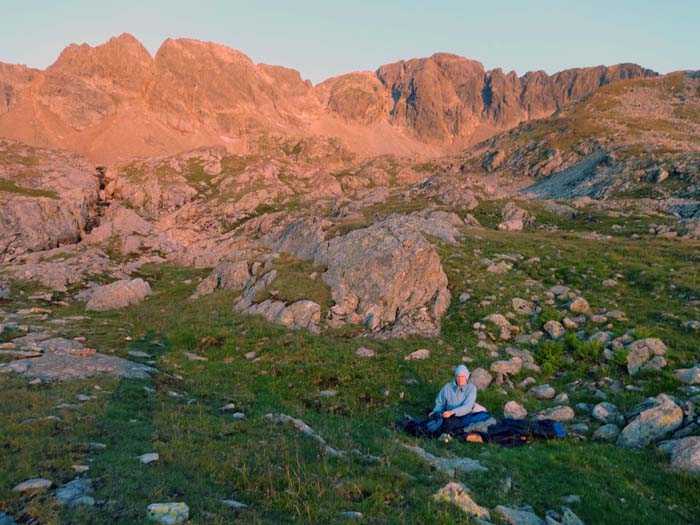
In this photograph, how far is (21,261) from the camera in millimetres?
66562

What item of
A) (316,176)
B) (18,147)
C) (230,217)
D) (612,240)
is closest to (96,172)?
(18,147)

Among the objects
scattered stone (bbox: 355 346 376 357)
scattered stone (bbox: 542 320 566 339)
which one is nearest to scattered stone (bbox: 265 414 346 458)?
scattered stone (bbox: 355 346 376 357)

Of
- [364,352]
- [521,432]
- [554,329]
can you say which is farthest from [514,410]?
[364,352]

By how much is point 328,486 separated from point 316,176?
582ft

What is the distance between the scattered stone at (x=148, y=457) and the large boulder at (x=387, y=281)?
1638 cm

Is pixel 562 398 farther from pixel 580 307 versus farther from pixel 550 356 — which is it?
pixel 580 307

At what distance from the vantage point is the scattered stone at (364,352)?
20.7 m

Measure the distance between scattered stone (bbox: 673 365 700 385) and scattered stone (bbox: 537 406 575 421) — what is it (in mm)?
4597

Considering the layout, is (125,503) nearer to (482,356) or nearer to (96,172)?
(482,356)

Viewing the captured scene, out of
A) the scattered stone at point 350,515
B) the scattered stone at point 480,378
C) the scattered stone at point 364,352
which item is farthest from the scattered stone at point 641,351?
the scattered stone at point 350,515

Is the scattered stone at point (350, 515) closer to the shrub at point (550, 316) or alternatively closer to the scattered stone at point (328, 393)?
the scattered stone at point (328, 393)

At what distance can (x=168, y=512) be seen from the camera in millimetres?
6160

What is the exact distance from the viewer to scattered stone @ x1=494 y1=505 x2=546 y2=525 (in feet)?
25.4

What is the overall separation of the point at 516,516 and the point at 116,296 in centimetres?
3867
